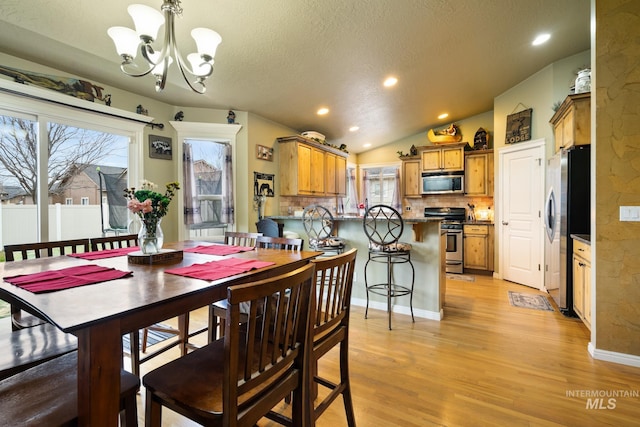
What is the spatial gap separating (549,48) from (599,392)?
149 inches

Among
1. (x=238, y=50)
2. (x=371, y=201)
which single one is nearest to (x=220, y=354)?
(x=238, y=50)

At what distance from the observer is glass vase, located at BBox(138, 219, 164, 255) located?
1.68m

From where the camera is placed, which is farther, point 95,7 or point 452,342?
point 452,342

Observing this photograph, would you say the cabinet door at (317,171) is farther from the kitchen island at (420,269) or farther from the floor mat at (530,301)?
Answer: the floor mat at (530,301)

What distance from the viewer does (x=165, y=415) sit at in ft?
5.56

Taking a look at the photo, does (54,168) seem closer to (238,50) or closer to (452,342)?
(238,50)

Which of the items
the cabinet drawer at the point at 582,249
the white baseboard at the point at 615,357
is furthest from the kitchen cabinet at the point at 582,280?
the white baseboard at the point at 615,357

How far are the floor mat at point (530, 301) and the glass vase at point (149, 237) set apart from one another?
155 inches

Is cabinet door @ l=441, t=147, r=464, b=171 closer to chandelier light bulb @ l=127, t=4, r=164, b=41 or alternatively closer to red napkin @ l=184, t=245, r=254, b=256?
red napkin @ l=184, t=245, r=254, b=256

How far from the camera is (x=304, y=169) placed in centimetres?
489

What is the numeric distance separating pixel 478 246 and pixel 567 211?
7.37 ft

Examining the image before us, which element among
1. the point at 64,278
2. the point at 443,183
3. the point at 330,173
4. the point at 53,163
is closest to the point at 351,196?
the point at 330,173

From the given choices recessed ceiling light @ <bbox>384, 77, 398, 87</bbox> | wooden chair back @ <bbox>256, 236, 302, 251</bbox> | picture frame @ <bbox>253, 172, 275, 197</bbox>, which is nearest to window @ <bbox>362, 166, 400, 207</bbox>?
recessed ceiling light @ <bbox>384, 77, 398, 87</bbox>

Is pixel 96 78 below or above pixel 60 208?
above
